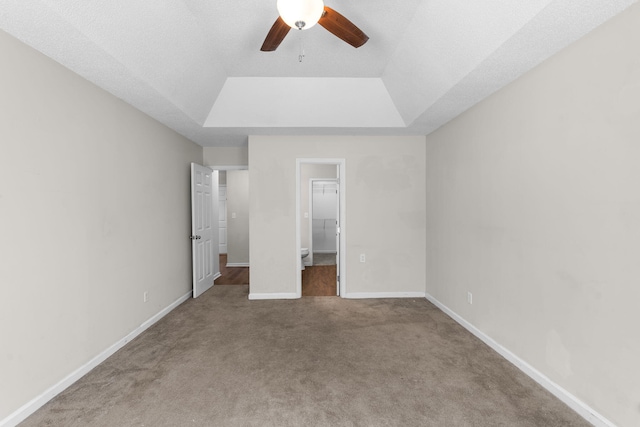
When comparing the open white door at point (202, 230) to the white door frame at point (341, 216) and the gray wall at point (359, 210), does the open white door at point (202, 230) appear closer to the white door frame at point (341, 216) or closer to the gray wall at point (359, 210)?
the gray wall at point (359, 210)

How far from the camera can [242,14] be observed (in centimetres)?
234

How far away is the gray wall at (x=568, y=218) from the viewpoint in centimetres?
162

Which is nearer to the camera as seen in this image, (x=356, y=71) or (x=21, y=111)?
(x=21, y=111)

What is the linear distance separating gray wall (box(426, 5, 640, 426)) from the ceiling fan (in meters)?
1.41

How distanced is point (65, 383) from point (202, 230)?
2.63 metres

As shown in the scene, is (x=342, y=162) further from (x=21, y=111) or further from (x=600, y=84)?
(x=21, y=111)

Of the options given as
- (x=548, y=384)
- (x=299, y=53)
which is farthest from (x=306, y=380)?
(x=299, y=53)

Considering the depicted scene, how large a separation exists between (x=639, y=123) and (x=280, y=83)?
3037 mm

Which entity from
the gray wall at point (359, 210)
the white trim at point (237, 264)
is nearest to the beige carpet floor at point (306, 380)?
the gray wall at point (359, 210)

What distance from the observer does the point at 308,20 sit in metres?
1.64

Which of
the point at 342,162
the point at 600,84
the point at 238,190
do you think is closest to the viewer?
the point at 600,84

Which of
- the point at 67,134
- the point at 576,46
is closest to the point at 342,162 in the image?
the point at 576,46

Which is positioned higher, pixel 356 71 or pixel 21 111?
pixel 356 71

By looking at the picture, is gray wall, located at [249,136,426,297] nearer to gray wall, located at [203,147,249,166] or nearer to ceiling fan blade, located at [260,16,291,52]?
gray wall, located at [203,147,249,166]
